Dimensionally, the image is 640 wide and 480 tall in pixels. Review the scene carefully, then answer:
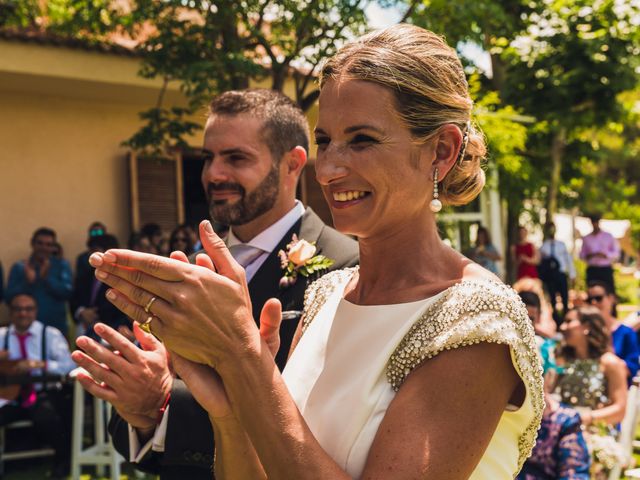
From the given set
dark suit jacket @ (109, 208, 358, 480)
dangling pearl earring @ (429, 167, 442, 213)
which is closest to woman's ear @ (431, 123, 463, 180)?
dangling pearl earring @ (429, 167, 442, 213)

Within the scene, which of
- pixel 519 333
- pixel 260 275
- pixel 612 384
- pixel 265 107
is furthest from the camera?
pixel 612 384

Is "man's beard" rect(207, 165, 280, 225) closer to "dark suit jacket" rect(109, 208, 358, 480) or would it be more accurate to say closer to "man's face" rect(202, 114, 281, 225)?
"man's face" rect(202, 114, 281, 225)

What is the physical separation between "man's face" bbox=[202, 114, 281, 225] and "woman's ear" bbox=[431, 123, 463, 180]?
132cm

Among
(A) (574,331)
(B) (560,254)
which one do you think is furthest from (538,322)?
(B) (560,254)

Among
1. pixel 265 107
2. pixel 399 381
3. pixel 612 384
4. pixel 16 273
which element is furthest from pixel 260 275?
pixel 16 273

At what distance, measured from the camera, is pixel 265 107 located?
3.27m

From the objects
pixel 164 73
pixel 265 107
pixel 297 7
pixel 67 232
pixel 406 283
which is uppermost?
pixel 297 7

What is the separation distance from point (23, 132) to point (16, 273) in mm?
1851

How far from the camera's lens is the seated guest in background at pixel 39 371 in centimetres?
766

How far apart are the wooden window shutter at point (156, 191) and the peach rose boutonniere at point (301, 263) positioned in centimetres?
805

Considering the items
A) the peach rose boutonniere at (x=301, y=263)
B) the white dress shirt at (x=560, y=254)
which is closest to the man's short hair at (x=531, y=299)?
the peach rose boutonniere at (x=301, y=263)

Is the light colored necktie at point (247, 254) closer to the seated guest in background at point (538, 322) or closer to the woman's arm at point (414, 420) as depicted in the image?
the woman's arm at point (414, 420)

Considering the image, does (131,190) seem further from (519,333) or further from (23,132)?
(519,333)

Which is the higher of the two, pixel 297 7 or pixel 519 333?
pixel 297 7
